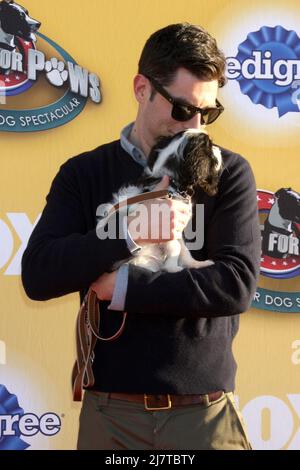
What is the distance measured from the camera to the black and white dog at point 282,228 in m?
3.85

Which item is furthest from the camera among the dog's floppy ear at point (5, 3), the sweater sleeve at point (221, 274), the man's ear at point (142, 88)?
the dog's floppy ear at point (5, 3)

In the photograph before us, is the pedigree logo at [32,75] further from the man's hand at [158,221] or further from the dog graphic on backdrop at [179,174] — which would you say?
the man's hand at [158,221]

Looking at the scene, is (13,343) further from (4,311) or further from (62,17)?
(62,17)

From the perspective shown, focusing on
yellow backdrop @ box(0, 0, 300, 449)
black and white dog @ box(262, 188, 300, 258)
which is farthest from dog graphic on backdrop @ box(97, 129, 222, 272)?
black and white dog @ box(262, 188, 300, 258)

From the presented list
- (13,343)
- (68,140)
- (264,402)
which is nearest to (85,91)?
(68,140)

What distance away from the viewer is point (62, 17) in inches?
145

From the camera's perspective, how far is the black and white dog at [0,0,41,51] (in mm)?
3658

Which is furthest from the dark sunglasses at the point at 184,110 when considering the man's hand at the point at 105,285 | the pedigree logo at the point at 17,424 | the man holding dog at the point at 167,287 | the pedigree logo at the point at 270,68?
the pedigree logo at the point at 17,424

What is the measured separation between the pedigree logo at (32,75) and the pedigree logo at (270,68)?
Answer: 74cm

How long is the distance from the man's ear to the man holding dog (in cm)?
5

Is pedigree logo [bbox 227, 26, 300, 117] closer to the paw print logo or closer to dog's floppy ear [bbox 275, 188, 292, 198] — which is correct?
dog's floppy ear [bbox 275, 188, 292, 198]

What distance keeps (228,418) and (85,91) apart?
2.08 meters

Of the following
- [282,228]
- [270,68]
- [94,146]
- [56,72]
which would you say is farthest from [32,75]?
[282,228]

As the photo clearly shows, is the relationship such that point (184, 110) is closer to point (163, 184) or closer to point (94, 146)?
point (163, 184)
